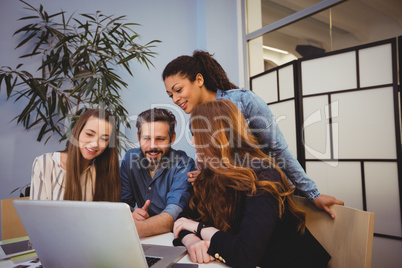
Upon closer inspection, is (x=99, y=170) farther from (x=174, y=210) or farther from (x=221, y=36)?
(x=221, y=36)

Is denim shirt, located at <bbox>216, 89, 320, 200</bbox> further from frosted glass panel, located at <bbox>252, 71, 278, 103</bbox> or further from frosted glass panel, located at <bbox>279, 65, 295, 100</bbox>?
frosted glass panel, located at <bbox>252, 71, 278, 103</bbox>

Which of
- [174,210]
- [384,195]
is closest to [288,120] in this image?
[384,195]

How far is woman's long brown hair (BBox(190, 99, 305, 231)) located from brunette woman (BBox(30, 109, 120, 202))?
636mm

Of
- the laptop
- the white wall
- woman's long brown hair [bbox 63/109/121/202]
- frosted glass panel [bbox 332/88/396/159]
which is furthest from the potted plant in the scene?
frosted glass panel [bbox 332/88/396/159]

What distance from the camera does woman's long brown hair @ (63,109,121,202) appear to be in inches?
53.4

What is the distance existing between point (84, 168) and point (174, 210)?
0.58m

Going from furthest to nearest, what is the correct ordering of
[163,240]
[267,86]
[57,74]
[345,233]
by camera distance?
1. [267,86]
2. [57,74]
3. [163,240]
4. [345,233]

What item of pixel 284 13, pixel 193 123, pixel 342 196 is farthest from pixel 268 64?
pixel 193 123

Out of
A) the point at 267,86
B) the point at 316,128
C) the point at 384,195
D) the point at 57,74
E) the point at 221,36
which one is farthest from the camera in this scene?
the point at 221,36

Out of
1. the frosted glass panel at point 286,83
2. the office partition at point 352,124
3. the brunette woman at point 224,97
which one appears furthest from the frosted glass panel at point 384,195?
the brunette woman at point 224,97

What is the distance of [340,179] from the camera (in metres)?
2.49

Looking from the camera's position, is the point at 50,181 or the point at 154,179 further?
the point at 154,179

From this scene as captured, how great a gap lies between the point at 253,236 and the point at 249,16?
10.9ft

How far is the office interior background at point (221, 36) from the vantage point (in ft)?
7.85
